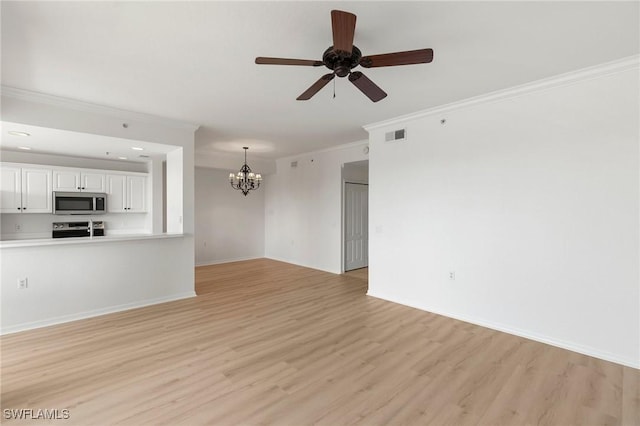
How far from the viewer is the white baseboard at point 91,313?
346 cm

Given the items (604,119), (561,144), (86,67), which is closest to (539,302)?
(561,144)

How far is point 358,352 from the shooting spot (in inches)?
117

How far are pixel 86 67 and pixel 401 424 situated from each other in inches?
163

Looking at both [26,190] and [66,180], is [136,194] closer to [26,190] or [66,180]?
[66,180]

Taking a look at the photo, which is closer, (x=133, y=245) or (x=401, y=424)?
(x=401, y=424)

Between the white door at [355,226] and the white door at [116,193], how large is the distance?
4.85 meters

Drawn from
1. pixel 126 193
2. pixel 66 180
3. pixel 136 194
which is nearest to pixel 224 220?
pixel 136 194

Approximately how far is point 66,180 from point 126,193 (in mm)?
1000

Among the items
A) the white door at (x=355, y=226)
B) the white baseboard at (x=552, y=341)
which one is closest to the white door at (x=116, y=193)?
the white door at (x=355, y=226)

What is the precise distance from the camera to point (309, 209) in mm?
7332

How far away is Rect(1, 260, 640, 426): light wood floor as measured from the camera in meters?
2.10

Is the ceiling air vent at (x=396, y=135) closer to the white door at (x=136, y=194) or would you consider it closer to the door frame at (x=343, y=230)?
the door frame at (x=343, y=230)

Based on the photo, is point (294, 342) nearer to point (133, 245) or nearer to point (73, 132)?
point (133, 245)

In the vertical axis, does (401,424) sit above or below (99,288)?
below
